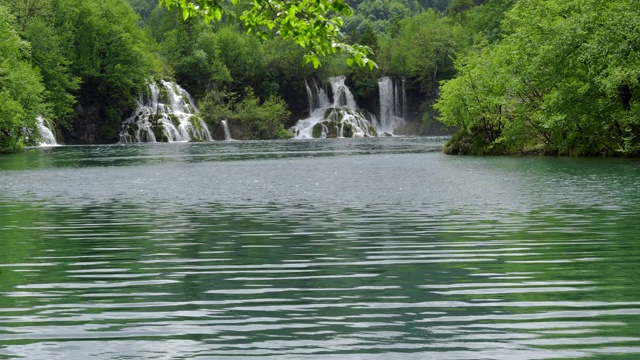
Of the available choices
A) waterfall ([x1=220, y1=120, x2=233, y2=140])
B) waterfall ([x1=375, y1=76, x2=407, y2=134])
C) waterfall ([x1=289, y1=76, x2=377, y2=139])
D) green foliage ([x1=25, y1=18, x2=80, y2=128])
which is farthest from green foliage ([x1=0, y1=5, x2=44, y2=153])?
waterfall ([x1=375, y1=76, x2=407, y2=134])

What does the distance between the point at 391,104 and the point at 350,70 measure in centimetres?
724

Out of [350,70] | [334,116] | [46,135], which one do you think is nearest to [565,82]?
[46,135]

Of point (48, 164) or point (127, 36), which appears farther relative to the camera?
point (127, 36)

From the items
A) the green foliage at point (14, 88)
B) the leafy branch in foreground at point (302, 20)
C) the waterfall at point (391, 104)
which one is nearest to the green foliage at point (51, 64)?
the green foliage at point (14, 88)

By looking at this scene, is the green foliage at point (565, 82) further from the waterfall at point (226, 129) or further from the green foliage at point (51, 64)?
the waterfall at point (226, 129)

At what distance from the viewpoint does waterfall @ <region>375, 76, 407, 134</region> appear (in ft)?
406

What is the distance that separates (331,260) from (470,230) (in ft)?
15.6

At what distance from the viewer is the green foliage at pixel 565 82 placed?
42.5 m

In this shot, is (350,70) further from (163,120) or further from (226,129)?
(163,120)

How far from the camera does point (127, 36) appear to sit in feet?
318

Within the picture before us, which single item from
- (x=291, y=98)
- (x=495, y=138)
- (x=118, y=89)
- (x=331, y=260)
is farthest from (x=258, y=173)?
(x=291, y=98)

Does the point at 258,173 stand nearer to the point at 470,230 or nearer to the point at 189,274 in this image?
the point at 470,230

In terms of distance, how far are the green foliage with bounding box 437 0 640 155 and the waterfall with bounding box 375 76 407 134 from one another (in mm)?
65335

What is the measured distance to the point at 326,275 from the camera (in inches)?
481
